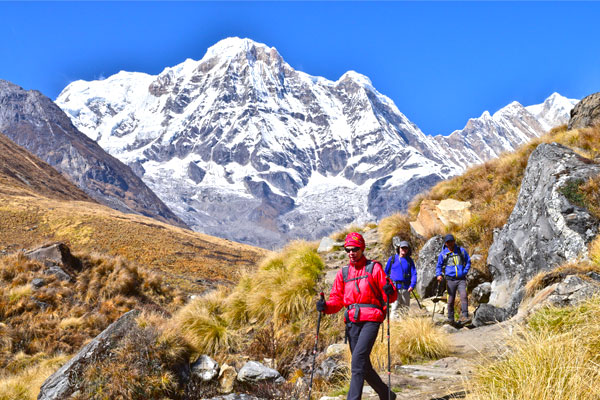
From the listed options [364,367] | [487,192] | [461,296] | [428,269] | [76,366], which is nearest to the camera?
[364,367]

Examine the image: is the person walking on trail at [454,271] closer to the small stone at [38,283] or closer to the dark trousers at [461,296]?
the dark trousers at [461,296]

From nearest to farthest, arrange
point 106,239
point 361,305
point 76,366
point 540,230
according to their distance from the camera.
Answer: point 361,305
point 76,366
point 540,230
point 106,239

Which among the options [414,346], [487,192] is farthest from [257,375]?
[487,192]

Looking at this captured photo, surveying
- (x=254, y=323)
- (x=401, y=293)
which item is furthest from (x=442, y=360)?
(x=254, y=323)

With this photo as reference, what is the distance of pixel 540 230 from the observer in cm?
855

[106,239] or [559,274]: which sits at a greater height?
[106,239]

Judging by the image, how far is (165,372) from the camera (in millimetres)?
7305

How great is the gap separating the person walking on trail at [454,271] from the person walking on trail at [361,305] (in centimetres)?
462

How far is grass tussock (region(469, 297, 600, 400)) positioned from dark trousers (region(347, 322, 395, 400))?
3.50 feet

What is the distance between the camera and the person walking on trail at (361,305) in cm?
456

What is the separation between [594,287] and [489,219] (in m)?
7.44

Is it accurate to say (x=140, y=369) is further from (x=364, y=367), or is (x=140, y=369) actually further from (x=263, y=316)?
(x=364, y=367)

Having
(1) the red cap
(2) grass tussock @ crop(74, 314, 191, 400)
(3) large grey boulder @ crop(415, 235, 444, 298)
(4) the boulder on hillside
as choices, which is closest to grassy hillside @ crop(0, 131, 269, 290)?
(4) the boulder on hillside

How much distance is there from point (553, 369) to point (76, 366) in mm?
7130
